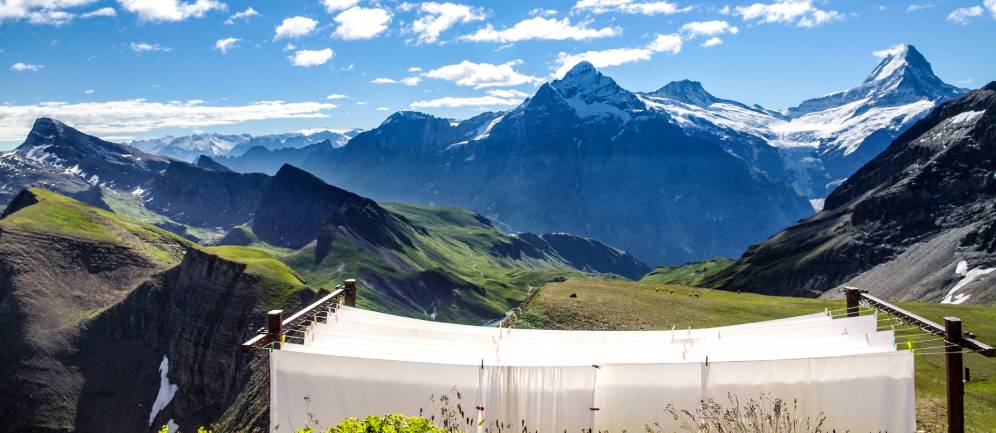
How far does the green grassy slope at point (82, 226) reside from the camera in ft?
556

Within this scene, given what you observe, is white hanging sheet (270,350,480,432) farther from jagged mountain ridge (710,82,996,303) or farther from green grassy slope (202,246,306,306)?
jagged mountain ridge (710,82,996,303)

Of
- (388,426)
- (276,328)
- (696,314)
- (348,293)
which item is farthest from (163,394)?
(388,426)

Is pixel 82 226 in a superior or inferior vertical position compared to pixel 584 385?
superior

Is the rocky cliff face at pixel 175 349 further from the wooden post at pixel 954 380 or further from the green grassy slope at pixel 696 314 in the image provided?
the wooden post at pixel 954 380

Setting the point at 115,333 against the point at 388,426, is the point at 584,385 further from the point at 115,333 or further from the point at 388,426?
the point at 115,333

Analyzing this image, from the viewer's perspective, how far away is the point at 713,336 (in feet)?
76.5

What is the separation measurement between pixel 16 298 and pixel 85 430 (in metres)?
40.5

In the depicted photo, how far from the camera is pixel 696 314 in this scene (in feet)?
176

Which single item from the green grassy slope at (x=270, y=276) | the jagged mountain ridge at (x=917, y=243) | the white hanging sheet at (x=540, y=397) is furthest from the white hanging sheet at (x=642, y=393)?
the jagged mountain ridge at (x=917, y=243)

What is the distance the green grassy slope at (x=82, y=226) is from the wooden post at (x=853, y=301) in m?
172

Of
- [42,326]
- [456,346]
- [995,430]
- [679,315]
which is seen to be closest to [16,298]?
[42,326]

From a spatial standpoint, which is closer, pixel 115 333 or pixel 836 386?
pixel 836 386

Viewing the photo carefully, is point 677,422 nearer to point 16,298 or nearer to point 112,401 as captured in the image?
point 112,401

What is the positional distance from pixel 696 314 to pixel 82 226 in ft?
566
